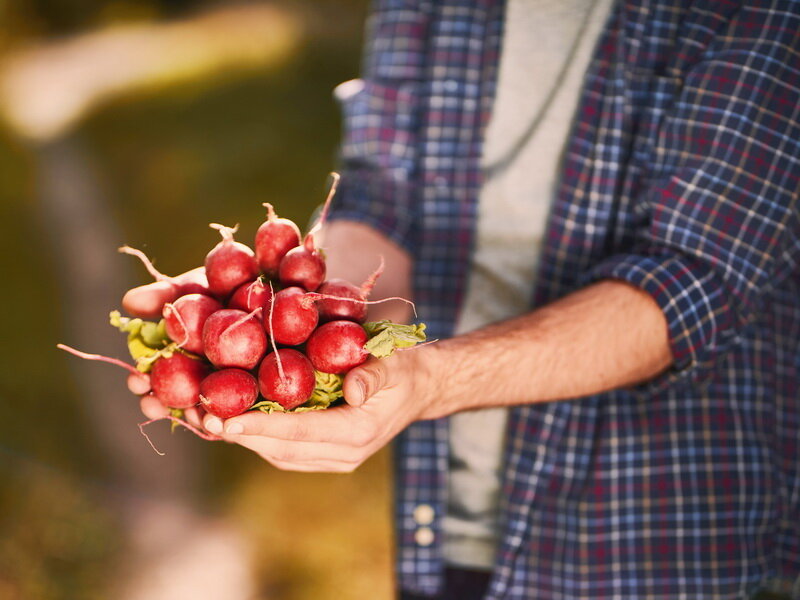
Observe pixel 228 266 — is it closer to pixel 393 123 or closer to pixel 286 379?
pixel 286 379

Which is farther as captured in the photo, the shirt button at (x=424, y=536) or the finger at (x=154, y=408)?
the shirt button at (x=424, y=536)

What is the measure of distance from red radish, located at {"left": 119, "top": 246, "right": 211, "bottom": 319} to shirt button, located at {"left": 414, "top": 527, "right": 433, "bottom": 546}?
0.81m

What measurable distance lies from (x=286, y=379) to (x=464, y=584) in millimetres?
956

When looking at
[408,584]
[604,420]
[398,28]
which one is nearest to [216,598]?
[408,584]

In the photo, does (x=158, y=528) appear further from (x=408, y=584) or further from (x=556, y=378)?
(x=556, y=378)

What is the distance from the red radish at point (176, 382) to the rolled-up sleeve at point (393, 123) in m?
0.72

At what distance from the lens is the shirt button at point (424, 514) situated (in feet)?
5.41

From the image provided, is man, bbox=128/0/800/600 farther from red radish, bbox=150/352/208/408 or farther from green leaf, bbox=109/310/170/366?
green leaf, bbox=109/310/170/366

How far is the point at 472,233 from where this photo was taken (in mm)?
1706

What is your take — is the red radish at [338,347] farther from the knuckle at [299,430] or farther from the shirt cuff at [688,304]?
the shirt cuff at [688,304]

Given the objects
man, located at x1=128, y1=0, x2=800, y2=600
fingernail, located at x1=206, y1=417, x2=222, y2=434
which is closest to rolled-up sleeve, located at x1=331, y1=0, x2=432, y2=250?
man, located at x1=128, y1=0, x2=800, y2=600

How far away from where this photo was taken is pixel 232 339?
43.3 inches

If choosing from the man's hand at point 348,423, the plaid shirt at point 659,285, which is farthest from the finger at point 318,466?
the plaid shirt at point 659,285

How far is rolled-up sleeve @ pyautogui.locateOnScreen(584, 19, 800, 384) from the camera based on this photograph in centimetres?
133
